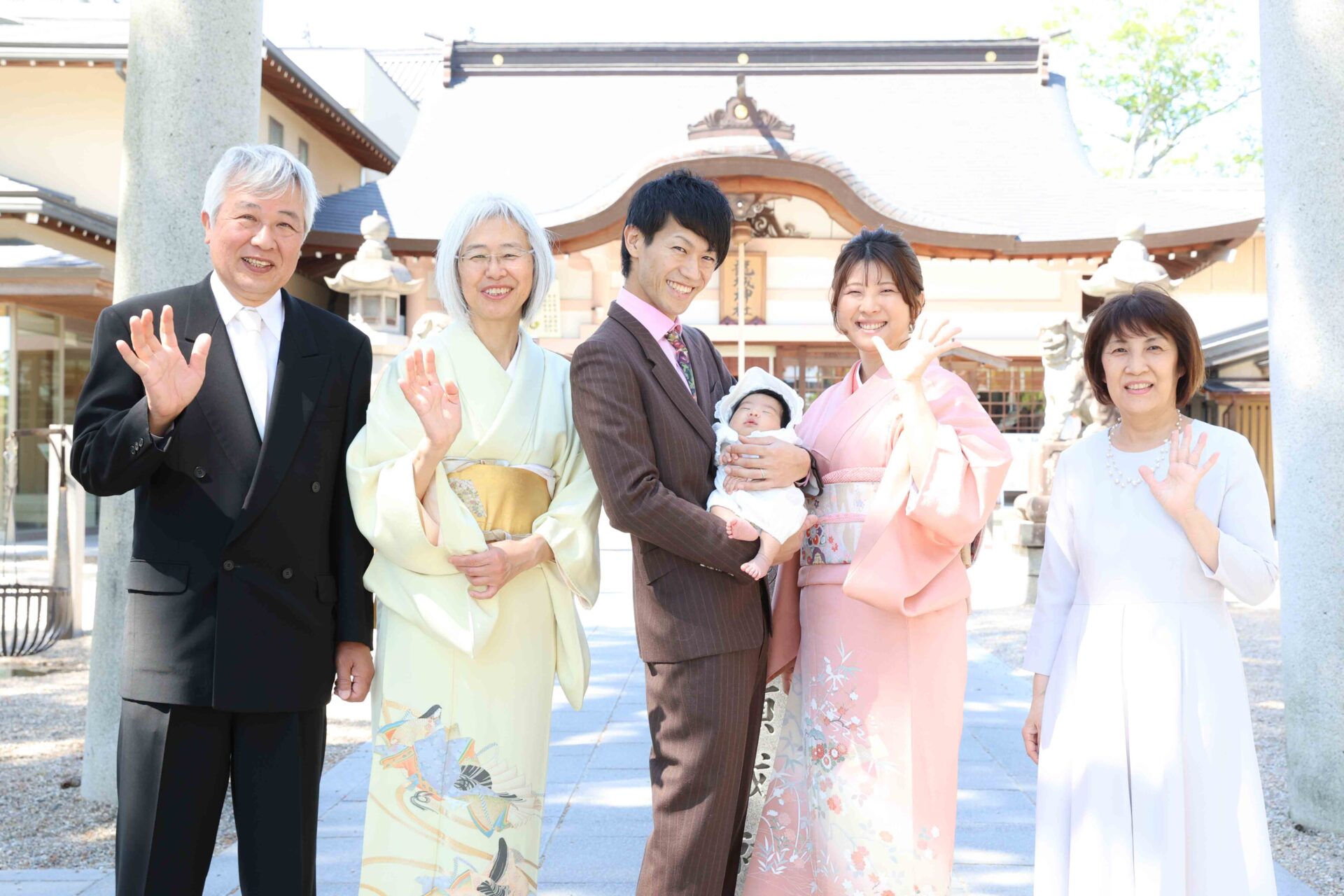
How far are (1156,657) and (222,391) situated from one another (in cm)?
203

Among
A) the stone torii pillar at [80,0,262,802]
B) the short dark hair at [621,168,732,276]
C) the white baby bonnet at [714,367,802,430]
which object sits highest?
the stone torii pillar at [80,0,262,802]

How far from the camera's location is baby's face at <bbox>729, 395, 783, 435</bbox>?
7.70 feet

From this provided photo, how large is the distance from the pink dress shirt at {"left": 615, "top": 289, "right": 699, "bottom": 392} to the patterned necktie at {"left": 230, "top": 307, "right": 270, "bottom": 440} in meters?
0.80

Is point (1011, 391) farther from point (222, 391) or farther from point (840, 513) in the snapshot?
point (222, 391)

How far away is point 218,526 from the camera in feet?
7.11

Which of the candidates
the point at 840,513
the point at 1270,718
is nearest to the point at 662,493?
the point at 840,513

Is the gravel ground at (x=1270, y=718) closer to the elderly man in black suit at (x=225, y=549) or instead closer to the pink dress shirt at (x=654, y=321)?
the pink dress shirt at (x=654, y=321)

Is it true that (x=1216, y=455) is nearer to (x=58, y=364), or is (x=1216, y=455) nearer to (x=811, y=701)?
(x=811, y=701)

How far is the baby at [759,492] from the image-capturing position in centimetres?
225

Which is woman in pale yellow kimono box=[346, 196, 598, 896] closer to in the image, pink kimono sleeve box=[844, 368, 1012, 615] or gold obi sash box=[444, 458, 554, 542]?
gold obi sash box=[444, 458, 554, 542]

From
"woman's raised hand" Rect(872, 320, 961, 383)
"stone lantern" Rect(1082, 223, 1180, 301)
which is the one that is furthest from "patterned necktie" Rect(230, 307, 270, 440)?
"stone lantern" Rect(1082, 223, 1180, 301)

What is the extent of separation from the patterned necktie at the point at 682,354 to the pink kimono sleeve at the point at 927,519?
0.50m

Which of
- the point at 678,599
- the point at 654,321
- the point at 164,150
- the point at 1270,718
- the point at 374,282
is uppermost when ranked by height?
the point at 374,282

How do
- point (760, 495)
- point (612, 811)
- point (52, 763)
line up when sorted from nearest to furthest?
point (760, 495), point (612, 811), point (52, 763)
